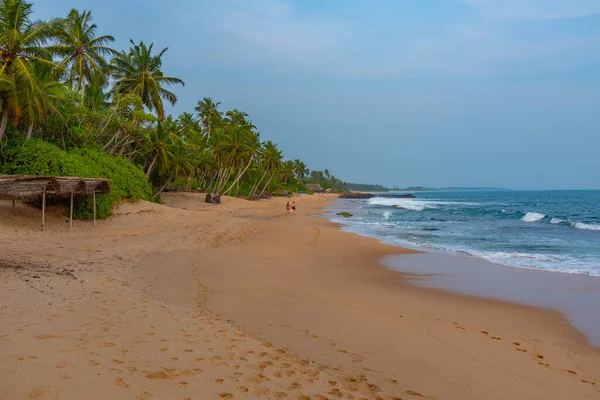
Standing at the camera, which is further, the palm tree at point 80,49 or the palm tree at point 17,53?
the palm tree at point 80,49

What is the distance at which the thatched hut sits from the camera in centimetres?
1295

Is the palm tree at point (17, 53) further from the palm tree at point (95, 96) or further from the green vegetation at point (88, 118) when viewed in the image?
the palm tree at point (95, 96)

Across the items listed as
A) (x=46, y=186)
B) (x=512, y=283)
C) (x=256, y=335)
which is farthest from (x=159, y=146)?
(x=256, y=335)

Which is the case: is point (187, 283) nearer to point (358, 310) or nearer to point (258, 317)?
point (258, 317)

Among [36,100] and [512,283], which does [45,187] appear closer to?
[36,100]

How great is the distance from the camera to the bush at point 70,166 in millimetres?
16203

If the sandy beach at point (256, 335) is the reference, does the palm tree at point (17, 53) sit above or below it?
above

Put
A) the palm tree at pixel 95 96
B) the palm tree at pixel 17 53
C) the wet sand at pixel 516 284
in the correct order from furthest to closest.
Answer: the palm tree at pixel 95 96
the palm tree at pixel 17 53
the wet sand at pixel 516 284

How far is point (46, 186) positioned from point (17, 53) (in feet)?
22.7

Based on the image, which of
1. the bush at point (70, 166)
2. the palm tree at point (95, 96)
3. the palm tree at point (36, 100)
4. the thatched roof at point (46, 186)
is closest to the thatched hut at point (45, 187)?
the thatched roof at point (46, 186)

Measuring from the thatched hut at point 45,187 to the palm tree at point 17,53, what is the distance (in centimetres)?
407

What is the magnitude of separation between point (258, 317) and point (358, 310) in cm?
196

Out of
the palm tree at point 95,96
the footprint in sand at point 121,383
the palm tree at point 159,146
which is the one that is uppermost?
the palm tree at point 95,96

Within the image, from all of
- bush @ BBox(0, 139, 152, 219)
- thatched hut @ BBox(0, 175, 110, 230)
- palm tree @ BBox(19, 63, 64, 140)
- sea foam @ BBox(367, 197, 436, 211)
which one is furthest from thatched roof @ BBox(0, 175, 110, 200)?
sea foam @ BBox(367, 197, 436, 211)
